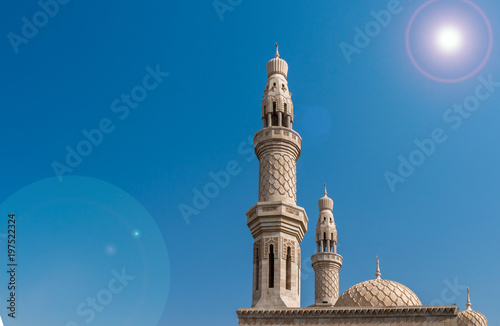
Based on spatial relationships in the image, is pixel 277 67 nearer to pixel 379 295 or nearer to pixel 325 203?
pixel 379 295

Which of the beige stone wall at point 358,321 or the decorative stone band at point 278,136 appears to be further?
the decorative stone band at point 278,136

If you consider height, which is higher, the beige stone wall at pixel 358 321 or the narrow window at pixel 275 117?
the narrow window at pixel 275 117

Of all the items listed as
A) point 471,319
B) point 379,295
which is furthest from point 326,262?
point 379,295

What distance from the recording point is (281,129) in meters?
24.2

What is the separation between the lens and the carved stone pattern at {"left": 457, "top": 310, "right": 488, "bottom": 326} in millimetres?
35188

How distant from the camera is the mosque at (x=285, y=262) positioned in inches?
795

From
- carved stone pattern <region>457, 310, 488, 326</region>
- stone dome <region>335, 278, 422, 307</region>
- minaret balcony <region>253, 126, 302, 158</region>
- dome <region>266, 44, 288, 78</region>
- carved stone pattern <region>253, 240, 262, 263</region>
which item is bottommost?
stone dome <region>335, 278, 422, 307</region>

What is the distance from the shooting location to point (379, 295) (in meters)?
24.3

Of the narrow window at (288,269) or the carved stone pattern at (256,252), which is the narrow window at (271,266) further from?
the narrow window at (288,269)

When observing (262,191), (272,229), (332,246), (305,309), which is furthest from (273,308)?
(332,246)

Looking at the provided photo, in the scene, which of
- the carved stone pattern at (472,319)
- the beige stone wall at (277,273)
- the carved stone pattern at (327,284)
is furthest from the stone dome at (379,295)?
the carved stone pattern at (472,319)

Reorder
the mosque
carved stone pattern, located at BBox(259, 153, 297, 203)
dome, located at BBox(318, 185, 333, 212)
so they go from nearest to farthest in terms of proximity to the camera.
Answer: the mosque, carved stone pattern, located at BBox(259, 153, 297, 203), dome, located at BBox(318, 185, 333, 212)

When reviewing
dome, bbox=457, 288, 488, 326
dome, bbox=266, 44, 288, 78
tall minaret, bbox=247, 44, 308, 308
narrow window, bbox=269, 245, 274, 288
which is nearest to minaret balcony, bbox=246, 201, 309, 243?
tall minaret, bbox=247, 44, 308, 308

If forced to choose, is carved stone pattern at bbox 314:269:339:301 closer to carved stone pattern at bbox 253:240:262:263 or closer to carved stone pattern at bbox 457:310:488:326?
carved stone pattern at bbox 457:310:488:326
